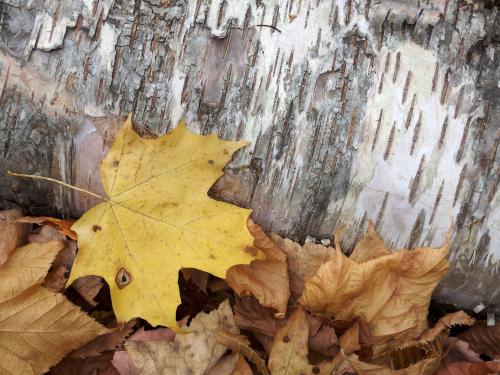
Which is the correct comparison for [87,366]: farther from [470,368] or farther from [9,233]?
[470,368]

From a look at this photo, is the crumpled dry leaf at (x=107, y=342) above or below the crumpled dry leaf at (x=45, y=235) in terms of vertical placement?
below

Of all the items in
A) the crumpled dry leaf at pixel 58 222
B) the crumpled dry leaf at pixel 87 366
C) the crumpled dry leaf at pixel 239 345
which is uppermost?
the crumpled dry leaf at pixel 58 222

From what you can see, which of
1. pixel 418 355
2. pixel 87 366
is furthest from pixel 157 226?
pixel 418 355

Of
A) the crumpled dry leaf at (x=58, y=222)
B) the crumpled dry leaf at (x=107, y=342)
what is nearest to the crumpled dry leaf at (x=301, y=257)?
the crumpled dry leaf at (x=107, y=342)

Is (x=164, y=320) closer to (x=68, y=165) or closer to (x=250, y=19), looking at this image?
(x=68, y=165)

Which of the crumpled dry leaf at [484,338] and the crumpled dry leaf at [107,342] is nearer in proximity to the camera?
the crumpled dry leaf at [107,342]

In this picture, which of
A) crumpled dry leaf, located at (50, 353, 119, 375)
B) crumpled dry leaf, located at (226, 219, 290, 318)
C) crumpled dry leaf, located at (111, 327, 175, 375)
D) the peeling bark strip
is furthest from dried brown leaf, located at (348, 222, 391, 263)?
crumpled dry leaf, located at (50, 353, 119, 375)

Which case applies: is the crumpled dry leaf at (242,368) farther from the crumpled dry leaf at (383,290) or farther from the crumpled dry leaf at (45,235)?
the crumpled dry leaf at (45,235)
